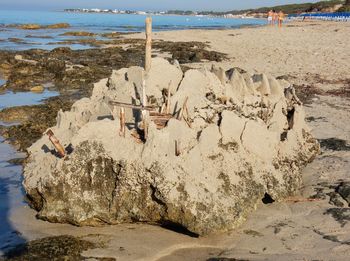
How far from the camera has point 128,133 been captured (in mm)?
5188

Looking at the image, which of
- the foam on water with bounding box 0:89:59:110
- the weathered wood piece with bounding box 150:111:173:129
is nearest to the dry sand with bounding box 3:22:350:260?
the weathered wood piece with bounding box 150:111:173:129

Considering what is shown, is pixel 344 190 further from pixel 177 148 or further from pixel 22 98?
pixel 22 98

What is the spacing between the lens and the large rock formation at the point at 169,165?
15.9 feet

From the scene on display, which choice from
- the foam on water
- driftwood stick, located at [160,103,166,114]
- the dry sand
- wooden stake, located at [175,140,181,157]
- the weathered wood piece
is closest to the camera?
the dry sand

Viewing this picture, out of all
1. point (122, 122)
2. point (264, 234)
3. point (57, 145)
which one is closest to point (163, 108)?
point (122, 122)

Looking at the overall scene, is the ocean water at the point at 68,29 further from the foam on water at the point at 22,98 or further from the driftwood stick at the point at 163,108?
the driftwood stick at the point at 163,108

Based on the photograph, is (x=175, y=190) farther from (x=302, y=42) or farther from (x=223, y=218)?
(x=302, y=42)

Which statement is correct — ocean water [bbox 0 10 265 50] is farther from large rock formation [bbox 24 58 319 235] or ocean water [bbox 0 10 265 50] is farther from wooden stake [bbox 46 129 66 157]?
wooden stake [bbox 46 129 66 157]

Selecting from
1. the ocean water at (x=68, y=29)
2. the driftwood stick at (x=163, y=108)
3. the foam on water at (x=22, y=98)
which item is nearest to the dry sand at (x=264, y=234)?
the driftwood stick at (x=163, y=108)

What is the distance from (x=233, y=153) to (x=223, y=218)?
856 millimetres

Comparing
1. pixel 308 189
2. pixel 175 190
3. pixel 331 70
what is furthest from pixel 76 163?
pixel 331 70

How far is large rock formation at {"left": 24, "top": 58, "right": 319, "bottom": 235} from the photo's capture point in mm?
4836

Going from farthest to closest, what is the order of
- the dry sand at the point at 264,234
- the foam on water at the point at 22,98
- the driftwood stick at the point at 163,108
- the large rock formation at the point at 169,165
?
1. the foam on water at the point at 22,98
2. the driftwood stick at the point at 163,108
3. the large rock formation at the point at 169,165
4. the dry sand at the point at 264,234

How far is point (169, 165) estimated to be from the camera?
4.87 meters
